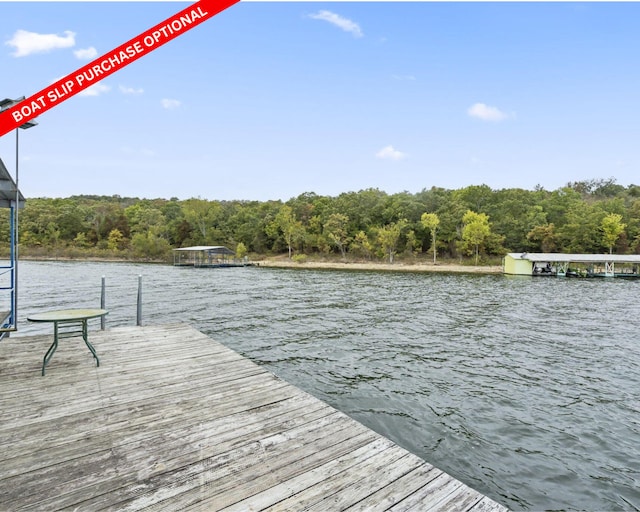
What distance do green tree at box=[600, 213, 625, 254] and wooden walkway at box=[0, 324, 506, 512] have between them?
53.9m

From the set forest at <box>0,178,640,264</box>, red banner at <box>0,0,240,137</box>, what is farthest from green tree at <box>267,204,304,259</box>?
red banner at <box>0,0,240,137</box>

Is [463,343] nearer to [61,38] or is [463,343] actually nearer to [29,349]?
[29,349]

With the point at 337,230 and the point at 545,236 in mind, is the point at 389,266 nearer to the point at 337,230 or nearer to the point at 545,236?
the point at 337,230

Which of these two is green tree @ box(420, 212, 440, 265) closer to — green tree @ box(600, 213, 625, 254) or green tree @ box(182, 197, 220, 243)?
green tree @ box(600, 213, 625, 254)

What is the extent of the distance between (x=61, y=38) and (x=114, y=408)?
526cm

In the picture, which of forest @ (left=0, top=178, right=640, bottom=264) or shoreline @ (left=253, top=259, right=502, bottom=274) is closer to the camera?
shoreline @ (left=253, top=259, right=502, bottom=274)

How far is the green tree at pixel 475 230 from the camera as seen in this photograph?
44.7 m

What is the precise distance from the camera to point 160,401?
137 inches

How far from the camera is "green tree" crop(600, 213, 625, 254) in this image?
142 ft

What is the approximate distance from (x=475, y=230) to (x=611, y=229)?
16434 mm

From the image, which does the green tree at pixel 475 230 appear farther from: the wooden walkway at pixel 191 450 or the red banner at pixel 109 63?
the red banner at pixel 109 63

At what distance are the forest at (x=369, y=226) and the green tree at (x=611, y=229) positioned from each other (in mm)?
106

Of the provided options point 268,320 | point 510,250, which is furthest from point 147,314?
point 510,250

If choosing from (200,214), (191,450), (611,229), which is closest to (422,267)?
(611,229)
